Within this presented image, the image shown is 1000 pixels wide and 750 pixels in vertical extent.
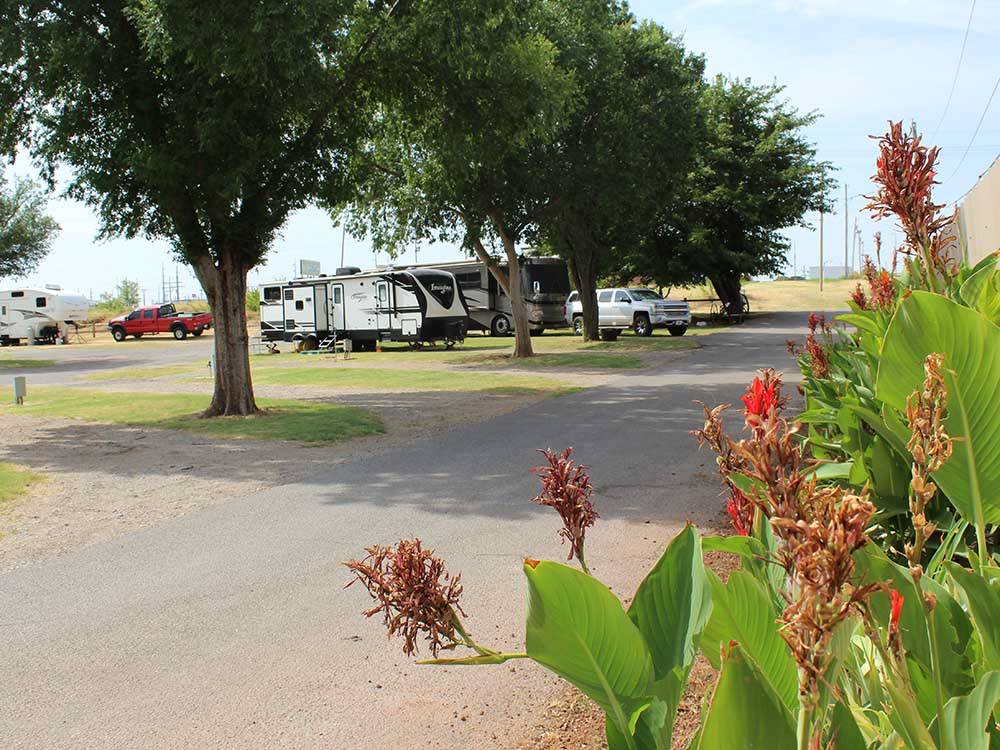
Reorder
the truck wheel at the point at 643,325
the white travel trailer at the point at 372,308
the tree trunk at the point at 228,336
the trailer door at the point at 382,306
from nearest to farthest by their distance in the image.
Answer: the tree trunk at the point at 228,336, the white travel trailer at the point at 372,308, the trailer door at the point at 382,306, the truck wheel at the point at 643,325

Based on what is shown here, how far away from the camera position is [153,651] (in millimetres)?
4527

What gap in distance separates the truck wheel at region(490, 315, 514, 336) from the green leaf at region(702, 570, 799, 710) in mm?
37110

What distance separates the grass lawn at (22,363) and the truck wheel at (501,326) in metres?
17.0

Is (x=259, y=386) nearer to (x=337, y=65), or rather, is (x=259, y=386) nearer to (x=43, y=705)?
(x=337, y=65)

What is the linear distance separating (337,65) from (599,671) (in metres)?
13.5

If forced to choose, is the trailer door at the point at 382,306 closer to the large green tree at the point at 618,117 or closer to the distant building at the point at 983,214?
the large green tree at the point at 618,117

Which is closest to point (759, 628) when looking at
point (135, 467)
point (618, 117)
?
→ point (135, 467)

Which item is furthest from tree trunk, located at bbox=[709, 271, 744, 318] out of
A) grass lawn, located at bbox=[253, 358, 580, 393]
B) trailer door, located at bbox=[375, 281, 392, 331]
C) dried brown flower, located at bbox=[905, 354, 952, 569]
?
dried brown flower, located at bbox=[905, 354, 952, 569]

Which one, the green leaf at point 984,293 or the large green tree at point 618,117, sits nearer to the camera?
the green leaf at point 984,293

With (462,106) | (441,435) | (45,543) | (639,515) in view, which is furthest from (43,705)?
(462,106)

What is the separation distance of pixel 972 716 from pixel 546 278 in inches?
1439

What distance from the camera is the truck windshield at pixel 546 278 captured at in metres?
37.0

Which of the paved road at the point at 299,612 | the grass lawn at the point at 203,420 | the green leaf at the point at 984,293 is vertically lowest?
the paved road at the point at 299,612

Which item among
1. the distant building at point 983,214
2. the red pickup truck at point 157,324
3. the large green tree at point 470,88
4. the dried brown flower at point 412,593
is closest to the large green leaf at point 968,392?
the dried brown flower at point 412,593
